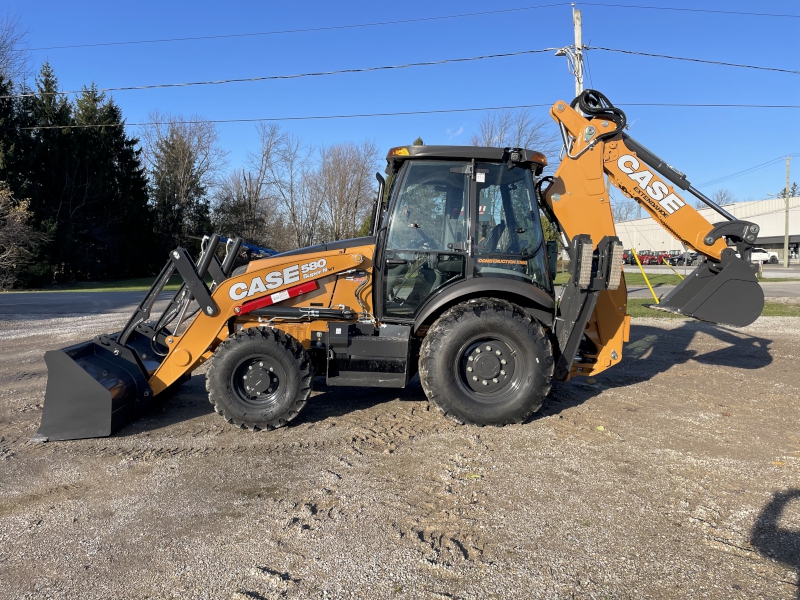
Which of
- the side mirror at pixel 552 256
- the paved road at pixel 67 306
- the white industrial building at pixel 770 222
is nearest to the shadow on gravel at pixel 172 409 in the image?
the side mirror at pixel 552 256

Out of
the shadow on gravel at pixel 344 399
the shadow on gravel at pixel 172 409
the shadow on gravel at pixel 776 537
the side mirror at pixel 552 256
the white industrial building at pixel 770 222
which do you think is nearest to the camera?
the shadow on gravel at pixel 776 537

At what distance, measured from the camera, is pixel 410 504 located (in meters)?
3.62

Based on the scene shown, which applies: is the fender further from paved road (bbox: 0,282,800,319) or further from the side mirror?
paved road (bbox: 0,282,800,319)

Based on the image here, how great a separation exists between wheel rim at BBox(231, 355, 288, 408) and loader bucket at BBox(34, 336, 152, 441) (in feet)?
3.33

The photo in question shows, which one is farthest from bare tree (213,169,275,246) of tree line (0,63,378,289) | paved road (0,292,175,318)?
paved road (0,292,175,318)

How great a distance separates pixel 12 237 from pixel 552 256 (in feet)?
96.4

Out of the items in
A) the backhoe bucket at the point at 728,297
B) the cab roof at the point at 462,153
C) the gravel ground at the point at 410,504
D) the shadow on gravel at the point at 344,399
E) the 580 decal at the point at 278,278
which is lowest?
the gravel ground at the point at 410,504

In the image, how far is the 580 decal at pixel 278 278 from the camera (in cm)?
516

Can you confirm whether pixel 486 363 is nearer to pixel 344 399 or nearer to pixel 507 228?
pixel 507 228

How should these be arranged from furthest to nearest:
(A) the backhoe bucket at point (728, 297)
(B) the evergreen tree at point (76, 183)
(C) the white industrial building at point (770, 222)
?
(C) the white industrial building at point (770, 222)
(B) the evergreen tree at point (76, 183)
(A) the backhoe bucket at point (728, 297)

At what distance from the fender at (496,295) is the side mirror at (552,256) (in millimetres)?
332

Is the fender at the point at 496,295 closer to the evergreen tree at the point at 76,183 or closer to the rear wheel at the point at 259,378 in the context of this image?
the rear wheel at the point at 259,378

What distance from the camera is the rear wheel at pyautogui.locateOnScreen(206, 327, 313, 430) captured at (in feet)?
16.1

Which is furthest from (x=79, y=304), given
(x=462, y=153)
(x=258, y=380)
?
(x=462, y=153)
